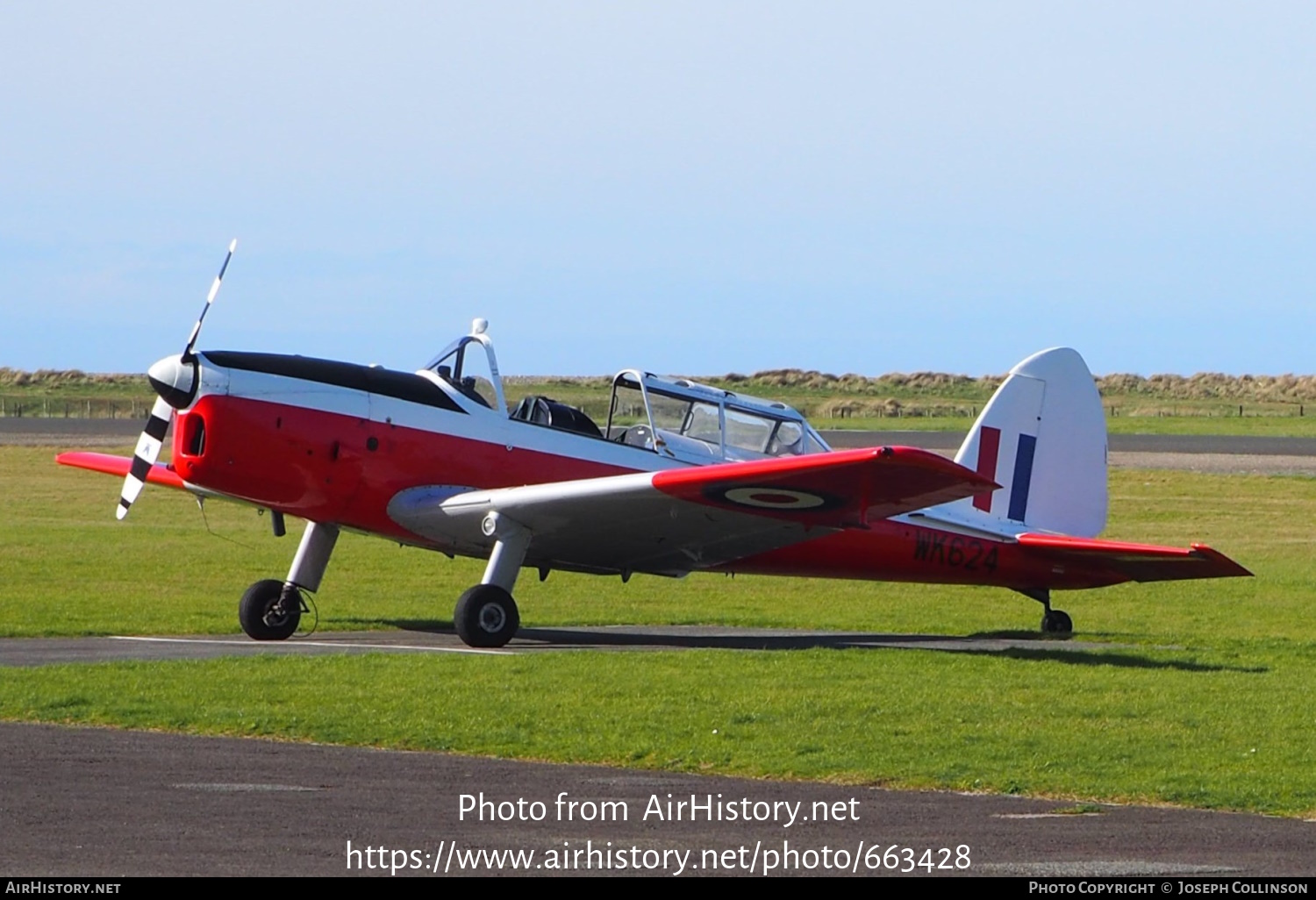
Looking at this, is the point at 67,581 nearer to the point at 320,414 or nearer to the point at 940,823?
the point at 320,414

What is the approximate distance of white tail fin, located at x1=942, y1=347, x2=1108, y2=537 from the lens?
18891 millimetres

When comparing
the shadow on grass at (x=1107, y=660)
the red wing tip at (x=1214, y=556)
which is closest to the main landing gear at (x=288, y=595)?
the shadow on grass at (x=1107, y=660)

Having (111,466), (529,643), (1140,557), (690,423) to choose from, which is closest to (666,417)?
(690,423)

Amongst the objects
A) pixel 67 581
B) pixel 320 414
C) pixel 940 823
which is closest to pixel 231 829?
pixel 940 823

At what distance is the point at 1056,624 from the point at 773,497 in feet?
15.8

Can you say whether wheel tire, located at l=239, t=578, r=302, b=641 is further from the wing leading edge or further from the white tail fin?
the white tail fin

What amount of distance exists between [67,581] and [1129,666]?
13449mm

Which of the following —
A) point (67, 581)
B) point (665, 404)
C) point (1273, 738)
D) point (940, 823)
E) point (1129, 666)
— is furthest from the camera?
point (67, 581)

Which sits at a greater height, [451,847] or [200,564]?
[451,847]

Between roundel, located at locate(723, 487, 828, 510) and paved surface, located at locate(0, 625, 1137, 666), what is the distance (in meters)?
1.52

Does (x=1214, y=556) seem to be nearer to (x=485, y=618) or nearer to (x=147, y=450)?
(x=485, y=618)

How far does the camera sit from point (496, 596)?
615 inches

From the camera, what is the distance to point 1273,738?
1107 centimetres

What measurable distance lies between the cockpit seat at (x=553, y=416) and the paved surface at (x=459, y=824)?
7.06 meters
